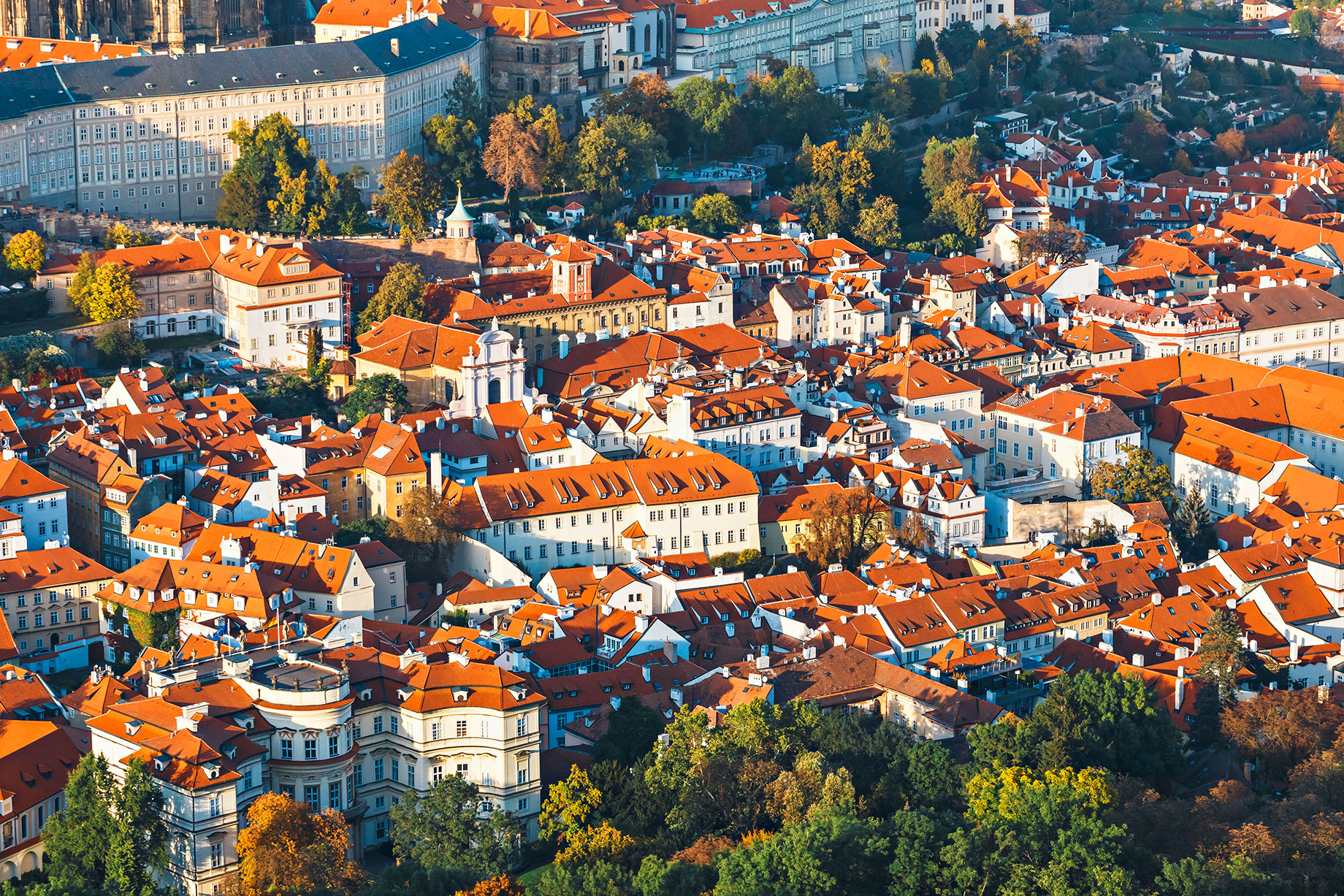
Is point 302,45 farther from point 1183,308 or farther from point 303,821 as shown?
point 303,821

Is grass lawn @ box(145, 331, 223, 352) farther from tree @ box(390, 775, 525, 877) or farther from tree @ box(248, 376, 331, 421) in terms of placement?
tree @ box(390, 775, 525, 877)

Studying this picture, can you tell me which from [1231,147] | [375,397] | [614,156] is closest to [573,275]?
[375,397]

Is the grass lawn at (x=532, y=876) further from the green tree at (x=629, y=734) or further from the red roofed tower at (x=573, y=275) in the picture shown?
the red roofed tower at (x=573, y=275)

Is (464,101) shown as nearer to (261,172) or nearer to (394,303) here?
(261,172)

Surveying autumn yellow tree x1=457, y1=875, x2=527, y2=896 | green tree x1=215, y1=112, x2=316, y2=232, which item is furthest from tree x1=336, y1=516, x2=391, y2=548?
green tree x1=215, y1=112, x2=316, y2=232

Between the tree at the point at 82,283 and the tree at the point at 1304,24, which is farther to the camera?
the tree at the point at 1304,24

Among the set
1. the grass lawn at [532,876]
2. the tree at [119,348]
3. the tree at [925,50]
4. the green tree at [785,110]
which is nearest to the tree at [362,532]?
the tree at [119,348]

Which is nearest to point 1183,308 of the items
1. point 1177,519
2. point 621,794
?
point 1177,519
